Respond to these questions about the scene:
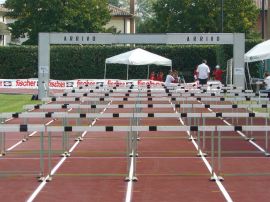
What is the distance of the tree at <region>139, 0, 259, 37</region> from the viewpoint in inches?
3199

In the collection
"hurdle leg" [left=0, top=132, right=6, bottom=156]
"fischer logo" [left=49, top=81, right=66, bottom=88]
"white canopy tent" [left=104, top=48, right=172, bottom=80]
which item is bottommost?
"hurdle leg" [left=0, top=132, right=6, bottom=156]

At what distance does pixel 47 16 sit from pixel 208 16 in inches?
632

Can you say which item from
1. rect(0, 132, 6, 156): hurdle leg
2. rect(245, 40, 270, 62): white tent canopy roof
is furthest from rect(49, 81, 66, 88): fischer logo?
rect(0, 132, 6, 156): hurdle leg

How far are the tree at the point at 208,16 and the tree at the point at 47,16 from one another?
977cm

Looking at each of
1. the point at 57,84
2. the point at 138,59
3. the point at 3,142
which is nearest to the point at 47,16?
the point at 57,84

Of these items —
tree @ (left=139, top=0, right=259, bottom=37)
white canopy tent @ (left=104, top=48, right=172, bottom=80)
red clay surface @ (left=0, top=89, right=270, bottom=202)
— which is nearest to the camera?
red clay surface @ (left=0, top=89, right=270, bottom=202)

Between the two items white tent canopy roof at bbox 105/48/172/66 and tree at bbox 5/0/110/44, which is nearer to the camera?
white tent canopy roof at bbox 105/48/172/66

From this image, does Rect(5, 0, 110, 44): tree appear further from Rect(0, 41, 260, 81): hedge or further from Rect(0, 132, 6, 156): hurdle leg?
Rect(0, 132, 6, 156): hurdle leg

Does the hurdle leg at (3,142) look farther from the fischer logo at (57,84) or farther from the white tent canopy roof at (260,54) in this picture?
the fischer logo at (57,84)

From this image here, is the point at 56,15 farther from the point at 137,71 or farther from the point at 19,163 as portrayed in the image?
the point at 19,163

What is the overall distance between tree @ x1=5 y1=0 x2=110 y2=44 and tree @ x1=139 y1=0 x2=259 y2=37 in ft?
32.1

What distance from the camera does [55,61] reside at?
58844 mm

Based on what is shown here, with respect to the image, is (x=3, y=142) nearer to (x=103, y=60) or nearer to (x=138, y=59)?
(x=138, y=59)

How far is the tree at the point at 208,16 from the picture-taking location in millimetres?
81250
